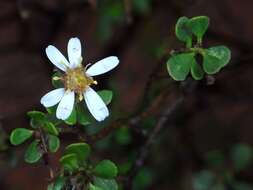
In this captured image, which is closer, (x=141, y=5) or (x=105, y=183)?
(x=105, y=183)

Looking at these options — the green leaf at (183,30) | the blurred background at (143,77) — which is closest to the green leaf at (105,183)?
the green leaf at (183,30)

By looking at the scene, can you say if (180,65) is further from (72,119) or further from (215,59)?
(72,119)

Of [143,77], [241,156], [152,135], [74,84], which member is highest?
[74,84]

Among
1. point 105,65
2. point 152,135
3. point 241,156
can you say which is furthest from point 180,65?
point 241,156

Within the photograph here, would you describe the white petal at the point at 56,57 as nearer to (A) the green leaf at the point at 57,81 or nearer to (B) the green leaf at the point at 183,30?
(A) the green leaf at the point at 57,81

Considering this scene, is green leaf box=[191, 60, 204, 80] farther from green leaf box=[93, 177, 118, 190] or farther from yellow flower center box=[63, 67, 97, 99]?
green leaf box=[93, 177, 118, 190]

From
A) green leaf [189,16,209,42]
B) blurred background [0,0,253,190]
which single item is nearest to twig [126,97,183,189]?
blurred background [0,0,253,190]
